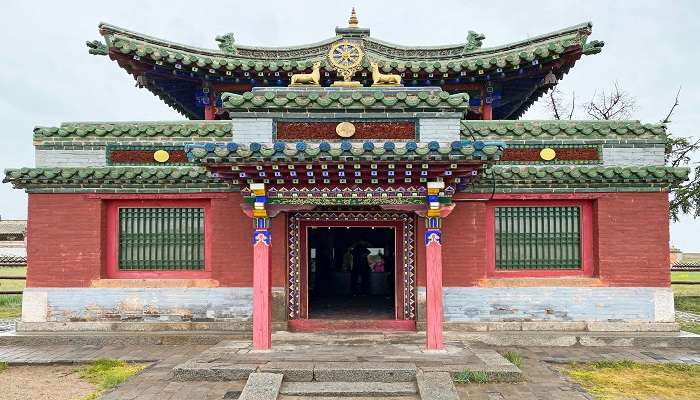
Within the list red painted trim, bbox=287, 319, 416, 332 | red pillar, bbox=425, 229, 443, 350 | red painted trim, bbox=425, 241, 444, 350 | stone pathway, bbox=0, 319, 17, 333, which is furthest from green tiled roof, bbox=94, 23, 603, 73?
stone pathway, bbox=0, 319, 17, 333

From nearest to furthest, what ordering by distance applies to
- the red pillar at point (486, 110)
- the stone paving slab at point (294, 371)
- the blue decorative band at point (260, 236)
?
the stone paving slab at point (294, 371)
the blue decorative band at point (260, 236)
the red pillar at point (486, 110)

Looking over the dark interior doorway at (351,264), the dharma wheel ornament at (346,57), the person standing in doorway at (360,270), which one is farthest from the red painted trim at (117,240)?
the person standing in doorway at (360,270)

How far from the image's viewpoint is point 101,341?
11.4 meters

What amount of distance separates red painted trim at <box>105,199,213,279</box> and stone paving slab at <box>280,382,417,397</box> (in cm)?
451

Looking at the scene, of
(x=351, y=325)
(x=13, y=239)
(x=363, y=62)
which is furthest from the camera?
(x=13, y=239)

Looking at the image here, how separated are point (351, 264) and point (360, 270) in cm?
65

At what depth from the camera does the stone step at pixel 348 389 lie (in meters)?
8.05

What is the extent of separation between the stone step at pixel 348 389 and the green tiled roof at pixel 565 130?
5.80 meters

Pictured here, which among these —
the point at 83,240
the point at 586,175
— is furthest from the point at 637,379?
the point at 83,240

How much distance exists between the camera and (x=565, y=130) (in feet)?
39.0

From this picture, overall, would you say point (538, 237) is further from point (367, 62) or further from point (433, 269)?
point (367, 62)

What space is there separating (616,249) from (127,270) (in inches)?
403

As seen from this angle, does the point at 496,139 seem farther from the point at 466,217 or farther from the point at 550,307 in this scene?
the point at 550,307

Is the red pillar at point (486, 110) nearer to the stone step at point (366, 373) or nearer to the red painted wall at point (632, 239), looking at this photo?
the red painted wall at point (632, 239)
